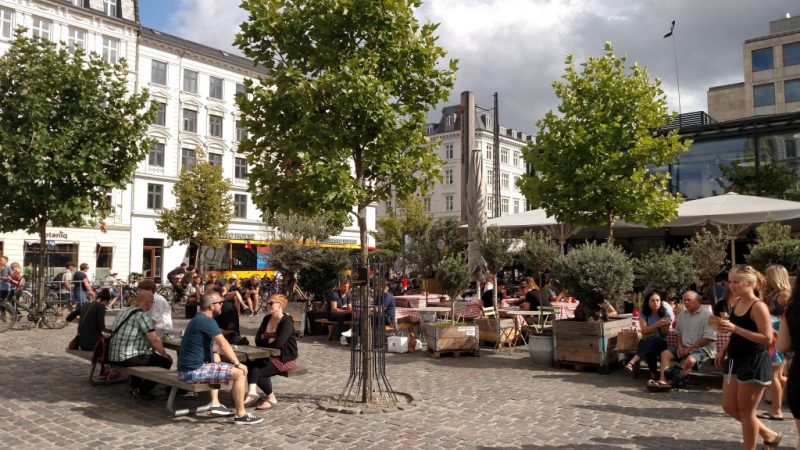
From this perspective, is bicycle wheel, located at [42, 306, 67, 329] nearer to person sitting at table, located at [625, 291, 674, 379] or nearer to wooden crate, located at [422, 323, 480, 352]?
wooden crate, located at [422, 323, 480, 352]

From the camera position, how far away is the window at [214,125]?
46.2 m

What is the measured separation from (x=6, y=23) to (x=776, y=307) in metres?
40.8

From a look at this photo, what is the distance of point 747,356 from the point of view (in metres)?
5.12

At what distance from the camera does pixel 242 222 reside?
154ft

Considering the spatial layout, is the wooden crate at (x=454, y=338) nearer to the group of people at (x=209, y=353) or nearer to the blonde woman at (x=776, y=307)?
the group of people at (x=209, y=353)

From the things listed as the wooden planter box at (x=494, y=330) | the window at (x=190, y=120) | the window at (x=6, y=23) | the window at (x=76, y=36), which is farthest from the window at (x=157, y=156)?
the wooden planter box at (x=494, y=330)

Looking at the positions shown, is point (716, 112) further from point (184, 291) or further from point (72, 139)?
point (72, 139)

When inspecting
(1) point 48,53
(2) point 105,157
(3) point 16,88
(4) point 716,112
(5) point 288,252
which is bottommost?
(5) point 288,252

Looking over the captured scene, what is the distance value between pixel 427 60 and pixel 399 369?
4961 millimetres

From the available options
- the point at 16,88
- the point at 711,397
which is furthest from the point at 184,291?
the point at 711,397

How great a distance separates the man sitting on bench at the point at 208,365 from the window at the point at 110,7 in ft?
133

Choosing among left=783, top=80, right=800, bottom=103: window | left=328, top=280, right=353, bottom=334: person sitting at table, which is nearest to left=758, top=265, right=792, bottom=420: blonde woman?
left=328, top=280, right=353, bottom=334: person sitting at table

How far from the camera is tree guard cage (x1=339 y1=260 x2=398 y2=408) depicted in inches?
294

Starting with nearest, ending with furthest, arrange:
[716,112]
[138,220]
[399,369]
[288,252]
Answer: [399,369] → [288,252] → [138,220] → [716,112]
